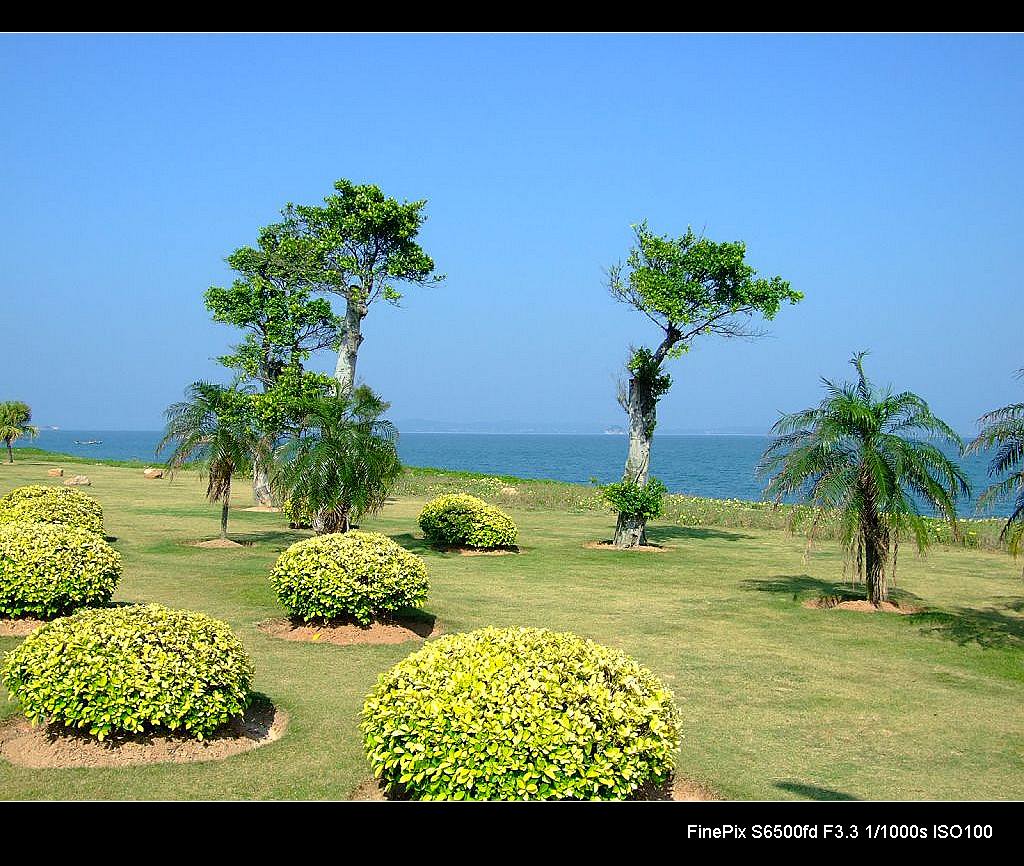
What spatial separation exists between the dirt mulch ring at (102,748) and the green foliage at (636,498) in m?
18.2

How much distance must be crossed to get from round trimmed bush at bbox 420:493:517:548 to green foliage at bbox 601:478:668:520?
3.69m

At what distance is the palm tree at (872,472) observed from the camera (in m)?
→ 17.0

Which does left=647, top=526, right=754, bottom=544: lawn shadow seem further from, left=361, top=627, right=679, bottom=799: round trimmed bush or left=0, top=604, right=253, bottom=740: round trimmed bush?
left=361, top=627, right=679, bottom=799: round trimmed bush

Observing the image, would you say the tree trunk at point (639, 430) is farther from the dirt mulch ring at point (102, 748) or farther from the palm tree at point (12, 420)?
the palm tree at point (12, 420)

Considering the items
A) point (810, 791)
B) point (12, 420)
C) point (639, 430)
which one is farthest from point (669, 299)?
point (12, 420)

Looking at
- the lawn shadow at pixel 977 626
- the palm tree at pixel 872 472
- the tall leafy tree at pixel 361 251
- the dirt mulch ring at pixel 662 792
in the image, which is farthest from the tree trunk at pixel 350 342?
the dirt mulch ring at pixel 662 792

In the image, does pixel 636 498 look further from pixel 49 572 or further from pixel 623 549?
pixel 49 572

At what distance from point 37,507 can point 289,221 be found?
21065 millimetres

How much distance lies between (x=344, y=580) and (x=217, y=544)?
36.2 ft

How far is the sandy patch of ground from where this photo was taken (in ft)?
57.1

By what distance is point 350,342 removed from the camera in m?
31.2

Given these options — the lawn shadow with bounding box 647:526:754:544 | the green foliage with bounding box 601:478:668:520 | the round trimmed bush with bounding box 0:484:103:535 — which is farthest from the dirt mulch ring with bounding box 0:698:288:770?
the lawn shadow with bounding box 647:526:754:544
